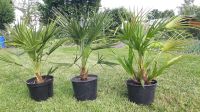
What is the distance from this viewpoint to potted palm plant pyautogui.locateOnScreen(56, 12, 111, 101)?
3904 mm

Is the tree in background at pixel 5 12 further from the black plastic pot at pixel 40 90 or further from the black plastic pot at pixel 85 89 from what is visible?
the black plastic pot at pixel 85 89

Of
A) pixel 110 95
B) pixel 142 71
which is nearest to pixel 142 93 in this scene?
pixel 142 71

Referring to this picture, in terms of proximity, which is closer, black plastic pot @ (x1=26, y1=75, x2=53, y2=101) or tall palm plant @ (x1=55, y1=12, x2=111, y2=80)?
tall palm plant @ (x1=55, y1=12, x2=111, y2=80)

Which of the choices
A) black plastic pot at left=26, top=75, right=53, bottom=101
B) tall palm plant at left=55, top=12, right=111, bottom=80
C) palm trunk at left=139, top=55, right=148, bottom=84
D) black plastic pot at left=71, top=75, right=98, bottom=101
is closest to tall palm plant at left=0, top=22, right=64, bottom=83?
black plastic pot at left=26, top=75, right=53, bottom=101

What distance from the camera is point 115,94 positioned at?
4289mm

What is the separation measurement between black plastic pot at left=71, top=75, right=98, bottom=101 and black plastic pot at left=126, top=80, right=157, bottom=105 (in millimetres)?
548

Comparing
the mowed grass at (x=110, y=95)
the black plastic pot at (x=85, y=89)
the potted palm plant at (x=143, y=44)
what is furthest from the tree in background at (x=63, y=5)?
the potted palm plant at (x=143, y=44)

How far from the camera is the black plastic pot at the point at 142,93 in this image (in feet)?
12.4

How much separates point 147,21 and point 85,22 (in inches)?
35.2

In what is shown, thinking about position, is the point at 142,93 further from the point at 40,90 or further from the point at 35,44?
the point at 35,44

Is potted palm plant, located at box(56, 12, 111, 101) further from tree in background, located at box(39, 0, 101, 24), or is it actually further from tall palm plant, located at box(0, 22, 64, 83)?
tree in background, located at box(39, 0, 101, 24)

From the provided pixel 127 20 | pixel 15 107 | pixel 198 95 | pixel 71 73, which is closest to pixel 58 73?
pixel 71 73

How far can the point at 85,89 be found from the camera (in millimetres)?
3988

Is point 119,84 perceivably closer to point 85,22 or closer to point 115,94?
point 115,94
